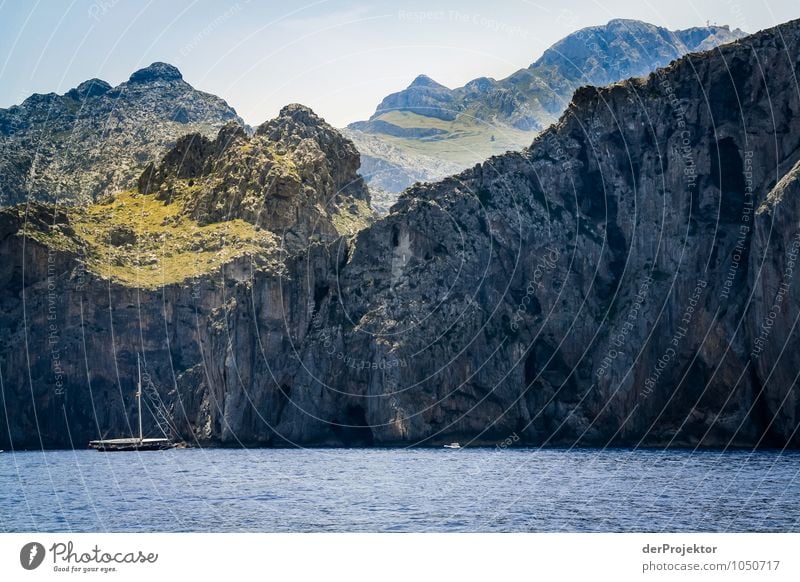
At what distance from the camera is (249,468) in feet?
556

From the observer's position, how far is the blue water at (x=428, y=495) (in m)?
101

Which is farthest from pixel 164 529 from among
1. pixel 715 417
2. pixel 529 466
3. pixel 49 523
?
pixel 715 417

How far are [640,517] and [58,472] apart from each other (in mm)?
97815

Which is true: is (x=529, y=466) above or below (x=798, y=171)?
below

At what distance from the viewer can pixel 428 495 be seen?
123312mm

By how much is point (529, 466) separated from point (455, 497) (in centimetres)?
4036

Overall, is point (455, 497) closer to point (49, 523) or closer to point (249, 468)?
point (49, 523)

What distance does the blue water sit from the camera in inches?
3969

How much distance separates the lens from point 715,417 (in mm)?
194625
